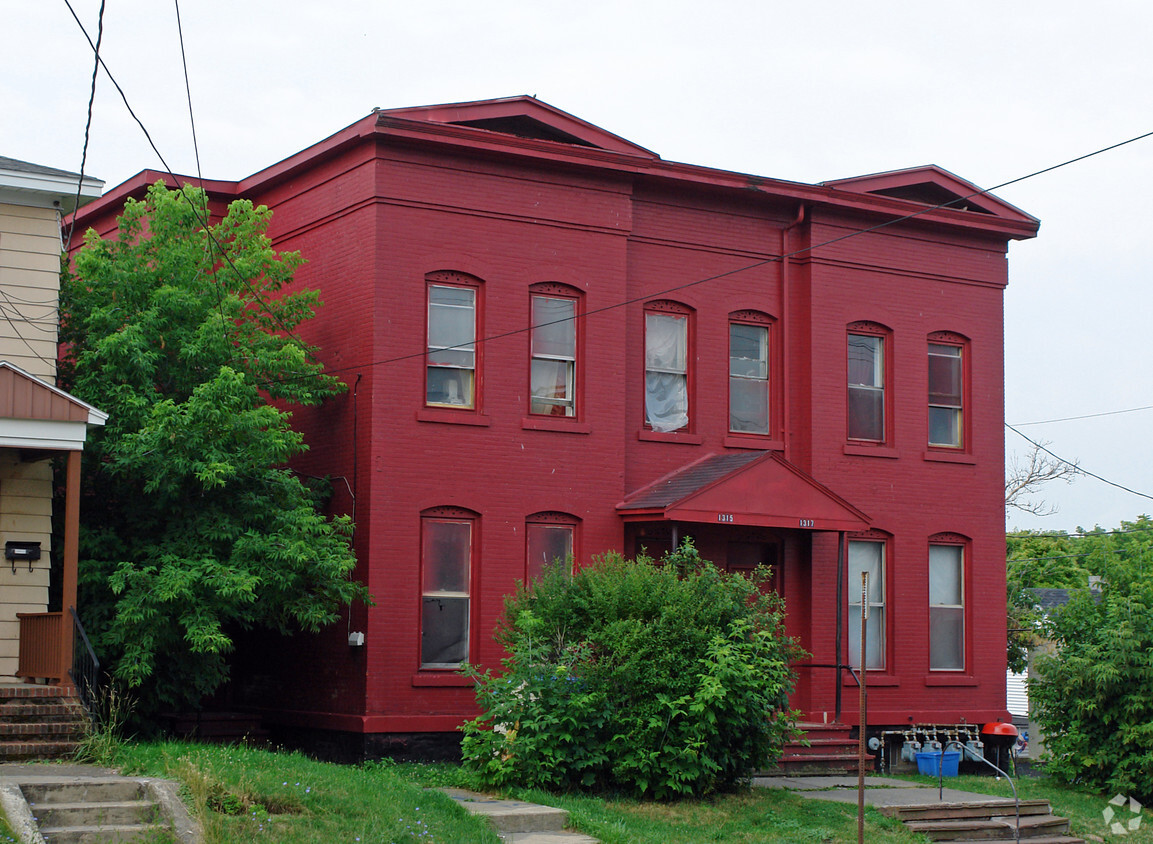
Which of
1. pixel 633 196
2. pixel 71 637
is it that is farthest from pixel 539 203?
pixel 71 637

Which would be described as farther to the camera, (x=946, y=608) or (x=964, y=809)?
(x=946, y=608)

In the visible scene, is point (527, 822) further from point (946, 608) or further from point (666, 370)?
point (946, 608)

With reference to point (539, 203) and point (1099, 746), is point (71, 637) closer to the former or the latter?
point (539, 203)

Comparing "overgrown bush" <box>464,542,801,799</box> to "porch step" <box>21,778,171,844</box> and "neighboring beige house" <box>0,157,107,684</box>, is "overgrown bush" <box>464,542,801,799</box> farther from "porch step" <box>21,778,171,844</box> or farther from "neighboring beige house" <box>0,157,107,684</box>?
"neighboring beige house" <box>0,157,107,684</box>

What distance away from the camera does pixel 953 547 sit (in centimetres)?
2177

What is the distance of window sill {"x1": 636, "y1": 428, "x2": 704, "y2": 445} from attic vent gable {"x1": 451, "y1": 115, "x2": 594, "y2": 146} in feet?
13.5

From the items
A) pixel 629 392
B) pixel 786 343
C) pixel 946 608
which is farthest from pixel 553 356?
pixel 946 608

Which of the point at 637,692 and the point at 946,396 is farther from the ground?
the point at 946,396

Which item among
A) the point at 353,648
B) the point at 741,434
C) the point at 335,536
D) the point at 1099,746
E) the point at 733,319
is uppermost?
the point at 733,319

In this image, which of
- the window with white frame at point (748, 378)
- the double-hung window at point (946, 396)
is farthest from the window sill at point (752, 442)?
the double-hung window at point (946, 396)

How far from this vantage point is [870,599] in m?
21.0

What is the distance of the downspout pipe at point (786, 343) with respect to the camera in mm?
20703

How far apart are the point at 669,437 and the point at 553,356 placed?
7.04 ft

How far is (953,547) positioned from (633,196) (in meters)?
7.48
